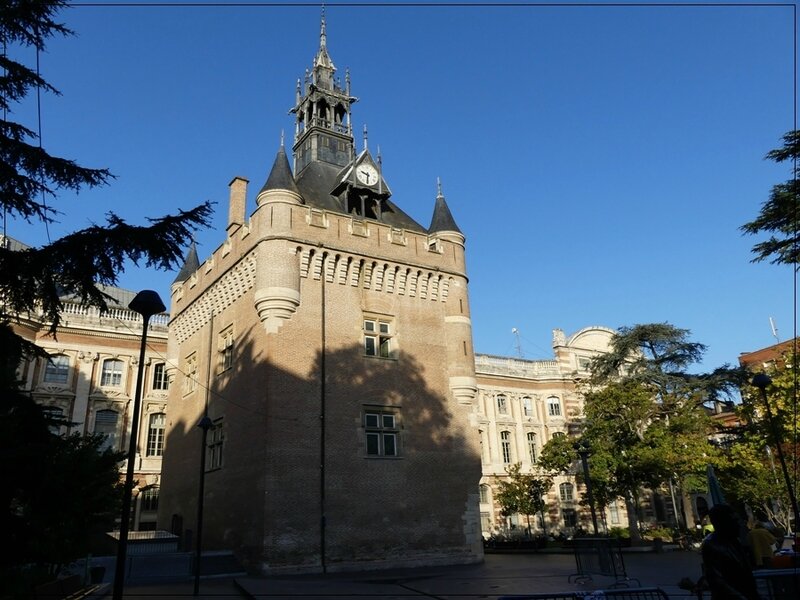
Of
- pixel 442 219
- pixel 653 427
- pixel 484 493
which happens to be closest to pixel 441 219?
pixel 442 219

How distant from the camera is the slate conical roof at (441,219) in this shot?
29500 millimetres

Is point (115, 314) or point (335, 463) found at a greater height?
point (115, 314)

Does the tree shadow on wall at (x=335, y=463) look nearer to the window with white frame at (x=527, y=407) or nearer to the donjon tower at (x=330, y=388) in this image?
the donjon tower at (x=330, y=388)

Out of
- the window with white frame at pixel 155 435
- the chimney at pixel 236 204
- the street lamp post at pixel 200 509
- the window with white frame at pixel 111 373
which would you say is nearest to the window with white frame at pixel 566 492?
the window with white frame at pixel 155 435

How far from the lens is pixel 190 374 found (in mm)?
30641

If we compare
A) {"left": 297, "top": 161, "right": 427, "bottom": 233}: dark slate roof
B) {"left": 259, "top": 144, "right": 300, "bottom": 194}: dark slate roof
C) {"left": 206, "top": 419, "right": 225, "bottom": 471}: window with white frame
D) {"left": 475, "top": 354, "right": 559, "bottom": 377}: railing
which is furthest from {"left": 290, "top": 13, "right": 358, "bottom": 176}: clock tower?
{"left": 475, "top": 354, "right": 559, "bottom": 377}: railing

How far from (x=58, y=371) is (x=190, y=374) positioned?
1383 centimetres

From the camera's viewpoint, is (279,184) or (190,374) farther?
(190,374)

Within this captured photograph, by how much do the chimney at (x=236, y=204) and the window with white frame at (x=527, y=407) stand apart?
105ft

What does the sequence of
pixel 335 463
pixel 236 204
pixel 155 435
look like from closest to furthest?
pixel 335 463
pixel 236 204
pixel 155 435

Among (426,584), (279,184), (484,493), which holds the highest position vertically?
(279,184)

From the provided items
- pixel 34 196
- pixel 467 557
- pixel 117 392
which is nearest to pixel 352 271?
pixel 467 557

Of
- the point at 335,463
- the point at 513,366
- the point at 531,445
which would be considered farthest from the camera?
the point at 513,366

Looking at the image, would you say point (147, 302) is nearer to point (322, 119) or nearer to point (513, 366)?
point (322, 119)
